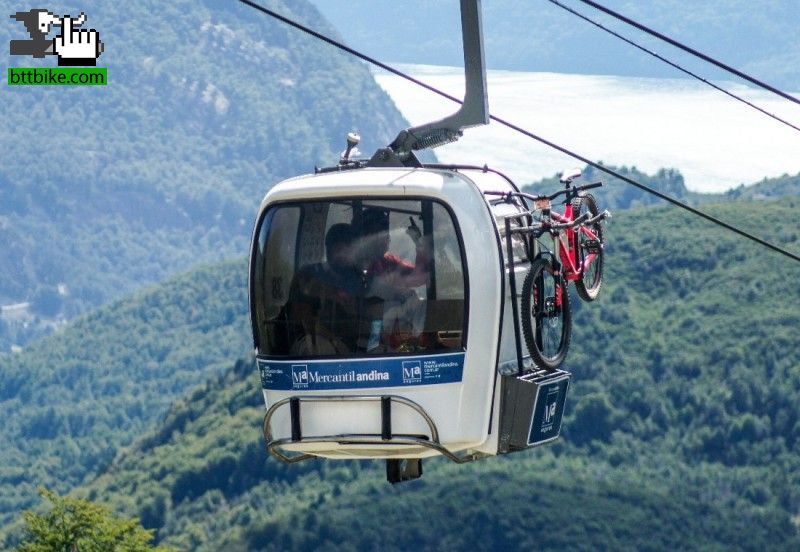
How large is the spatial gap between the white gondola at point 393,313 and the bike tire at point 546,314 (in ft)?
0.50

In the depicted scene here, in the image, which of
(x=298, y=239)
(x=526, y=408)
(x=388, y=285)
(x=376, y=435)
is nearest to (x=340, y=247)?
(x=298, y=239)

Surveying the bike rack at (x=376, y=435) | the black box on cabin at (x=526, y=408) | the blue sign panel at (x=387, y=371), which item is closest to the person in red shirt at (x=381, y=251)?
the blue sign panel at (x=387, y=371)

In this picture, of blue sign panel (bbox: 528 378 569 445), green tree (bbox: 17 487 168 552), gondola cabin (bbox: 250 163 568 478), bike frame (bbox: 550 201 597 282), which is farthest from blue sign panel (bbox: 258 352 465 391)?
green tree (bbox: 17 487 168 552)

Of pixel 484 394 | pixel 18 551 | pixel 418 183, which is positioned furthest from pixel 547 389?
pixel 18 551

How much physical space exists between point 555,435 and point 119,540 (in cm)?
5169

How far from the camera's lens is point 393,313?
77.2ft

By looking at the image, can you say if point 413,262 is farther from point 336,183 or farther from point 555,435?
point 555,435

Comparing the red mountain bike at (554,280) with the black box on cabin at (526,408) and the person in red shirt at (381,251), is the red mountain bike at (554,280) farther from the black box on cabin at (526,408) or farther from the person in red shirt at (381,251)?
the person in red shirt at (381,251)

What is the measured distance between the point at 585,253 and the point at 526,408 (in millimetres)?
3783

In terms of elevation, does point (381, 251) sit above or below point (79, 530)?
above

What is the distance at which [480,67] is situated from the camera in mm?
24141

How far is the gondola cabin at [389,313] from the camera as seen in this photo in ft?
77.2

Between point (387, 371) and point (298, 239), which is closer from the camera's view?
point (387, 371)

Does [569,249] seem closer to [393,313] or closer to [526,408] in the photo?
[526,408]
